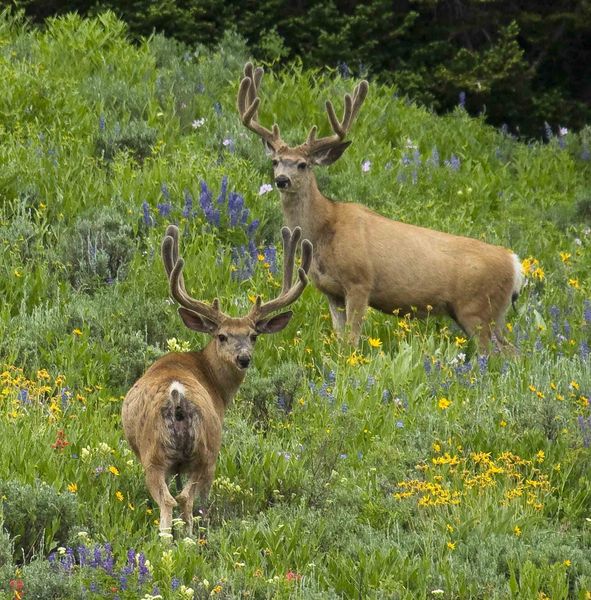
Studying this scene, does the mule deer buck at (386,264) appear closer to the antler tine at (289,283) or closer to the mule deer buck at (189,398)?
the antler tine at (289,283)

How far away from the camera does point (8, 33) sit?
16438mm

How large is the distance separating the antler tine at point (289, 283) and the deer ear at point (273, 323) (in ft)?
0.13

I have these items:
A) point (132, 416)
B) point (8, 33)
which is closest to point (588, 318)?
point (132, 416)

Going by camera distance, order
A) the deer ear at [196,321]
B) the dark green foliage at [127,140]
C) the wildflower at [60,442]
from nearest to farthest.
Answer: the wildflower at [60,442]
the deer ear at [196,321]
the dark green foliage at [127,140]

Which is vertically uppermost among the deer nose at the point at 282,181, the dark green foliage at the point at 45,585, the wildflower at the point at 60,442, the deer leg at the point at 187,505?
the dark green foliage at the point at 45,585

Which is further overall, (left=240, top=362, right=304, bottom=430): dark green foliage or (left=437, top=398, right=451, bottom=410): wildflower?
(left=240, top=362, right=304, bottom=430): dark green foliage

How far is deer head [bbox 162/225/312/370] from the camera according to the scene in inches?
310

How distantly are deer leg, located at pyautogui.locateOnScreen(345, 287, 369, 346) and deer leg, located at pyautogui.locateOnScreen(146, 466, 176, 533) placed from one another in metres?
3.95

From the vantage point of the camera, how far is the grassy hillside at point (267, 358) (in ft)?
22.4

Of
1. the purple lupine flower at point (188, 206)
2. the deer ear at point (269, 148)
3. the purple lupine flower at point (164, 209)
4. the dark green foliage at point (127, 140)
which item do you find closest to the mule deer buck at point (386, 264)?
the deer ear at point (269, 148)

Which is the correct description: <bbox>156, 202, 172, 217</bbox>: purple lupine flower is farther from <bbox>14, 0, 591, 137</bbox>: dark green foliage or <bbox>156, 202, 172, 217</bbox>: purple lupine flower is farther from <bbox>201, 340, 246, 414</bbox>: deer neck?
<bbox>14, 0, 591, 137</bbox>: dark green foliage

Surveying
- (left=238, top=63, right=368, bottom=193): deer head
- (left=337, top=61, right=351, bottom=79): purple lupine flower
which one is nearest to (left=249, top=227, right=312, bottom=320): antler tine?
(left=238, top=63, right=368, bottom=193): deer head

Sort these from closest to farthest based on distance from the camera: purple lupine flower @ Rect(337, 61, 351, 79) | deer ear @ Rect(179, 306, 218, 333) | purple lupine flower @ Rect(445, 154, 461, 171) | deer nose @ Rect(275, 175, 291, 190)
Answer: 1. deer ear @ Rect(179, 306, 218, 333)
2. deer nose @ Rect(275, 175, 291, 190)
3. purple lupine flower @ Rect(445, 154, 461, 171)
4. purple lupine flower @ Rect(337, 61, 351, 79)

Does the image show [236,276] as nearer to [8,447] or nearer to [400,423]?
[400,423]
